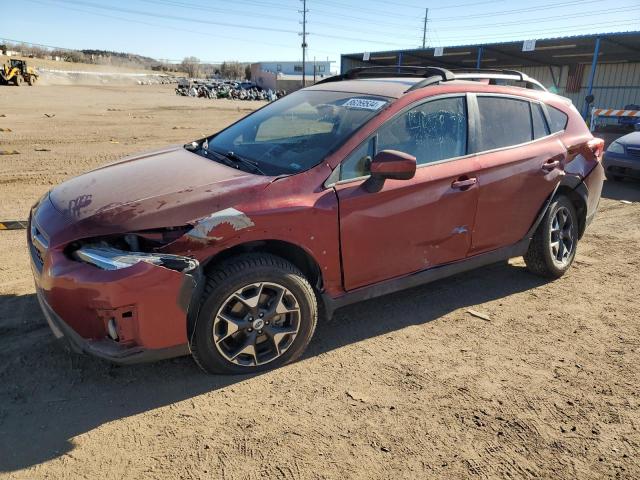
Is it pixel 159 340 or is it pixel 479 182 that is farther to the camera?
pixel 479 182

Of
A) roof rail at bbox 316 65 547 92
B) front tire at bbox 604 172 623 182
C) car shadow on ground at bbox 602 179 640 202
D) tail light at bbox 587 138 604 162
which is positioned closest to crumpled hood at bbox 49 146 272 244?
roof rail at bbox 316 65 547 92

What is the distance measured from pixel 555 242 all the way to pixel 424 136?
191cm

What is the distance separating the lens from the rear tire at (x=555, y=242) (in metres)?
4.46

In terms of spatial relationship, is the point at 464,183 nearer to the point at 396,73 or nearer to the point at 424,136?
the point at 424,136

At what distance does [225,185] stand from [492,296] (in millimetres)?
2691

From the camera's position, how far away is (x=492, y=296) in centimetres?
439

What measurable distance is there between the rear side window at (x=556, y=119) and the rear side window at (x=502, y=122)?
1.03 feet

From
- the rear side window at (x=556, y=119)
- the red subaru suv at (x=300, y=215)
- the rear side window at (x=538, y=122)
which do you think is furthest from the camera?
the rear side window at (x=556, y=119)

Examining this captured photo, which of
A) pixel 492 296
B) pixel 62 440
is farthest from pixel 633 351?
pixel 62 440

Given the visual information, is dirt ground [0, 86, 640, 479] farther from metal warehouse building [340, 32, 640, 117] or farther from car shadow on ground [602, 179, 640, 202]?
metal warehouse building [340, 32, 640, 117]

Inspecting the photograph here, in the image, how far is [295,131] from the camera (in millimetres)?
3932

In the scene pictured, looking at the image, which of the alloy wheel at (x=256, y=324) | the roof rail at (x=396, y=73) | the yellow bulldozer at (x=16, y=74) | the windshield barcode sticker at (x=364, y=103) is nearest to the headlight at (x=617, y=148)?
the roof rail at (x=396, y=73)

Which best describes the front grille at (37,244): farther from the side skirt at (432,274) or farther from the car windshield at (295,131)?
the side skirt at (432,274)

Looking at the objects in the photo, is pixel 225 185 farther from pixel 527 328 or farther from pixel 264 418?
pixel 527 328
